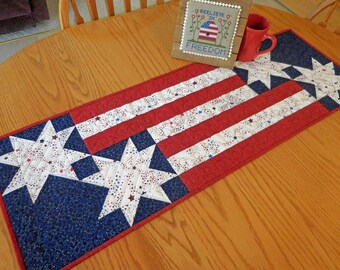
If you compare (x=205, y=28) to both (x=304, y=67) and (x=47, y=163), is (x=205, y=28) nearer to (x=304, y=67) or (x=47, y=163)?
(x=304, y=67)

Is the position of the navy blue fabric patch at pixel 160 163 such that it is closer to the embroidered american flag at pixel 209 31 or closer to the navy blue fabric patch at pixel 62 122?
the navy blue fabric patch at pixel 62 122

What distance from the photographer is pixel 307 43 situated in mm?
1027

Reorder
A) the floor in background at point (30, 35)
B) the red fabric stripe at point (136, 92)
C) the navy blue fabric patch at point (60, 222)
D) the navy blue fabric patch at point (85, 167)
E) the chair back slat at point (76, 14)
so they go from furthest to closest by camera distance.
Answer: the floor in background at point (30, 35) → the chair back slat at point (76, 14) → the red fabric stripe at point (136, 92) → the navy blue fabric patch at point (85, 167) → the navy blue fabric patch at point (60, 222)

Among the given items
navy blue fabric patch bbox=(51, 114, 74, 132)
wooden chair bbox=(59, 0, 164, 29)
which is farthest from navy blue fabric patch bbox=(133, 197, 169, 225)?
wooden chair bbox=(59, 0, 164, 29)

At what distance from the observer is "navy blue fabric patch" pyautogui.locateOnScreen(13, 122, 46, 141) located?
717 millimetres

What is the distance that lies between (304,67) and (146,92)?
515mm

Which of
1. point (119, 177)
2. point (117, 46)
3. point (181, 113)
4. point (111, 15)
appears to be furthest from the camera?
point (111, 15)

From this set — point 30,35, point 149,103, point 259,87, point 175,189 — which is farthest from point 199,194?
point 30,35

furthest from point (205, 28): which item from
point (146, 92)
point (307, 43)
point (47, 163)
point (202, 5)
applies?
point (47, 163)

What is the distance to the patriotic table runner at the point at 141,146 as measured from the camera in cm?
60

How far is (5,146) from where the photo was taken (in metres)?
0.70

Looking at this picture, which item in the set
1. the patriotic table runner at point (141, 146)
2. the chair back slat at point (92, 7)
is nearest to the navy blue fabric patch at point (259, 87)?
the patriotic table runner at point (141, 146)

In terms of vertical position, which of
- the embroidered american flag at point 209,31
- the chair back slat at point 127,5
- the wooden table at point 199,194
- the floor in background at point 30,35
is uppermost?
the embroidered american flag at point 209,31

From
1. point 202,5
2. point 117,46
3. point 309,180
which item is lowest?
point 309,180
